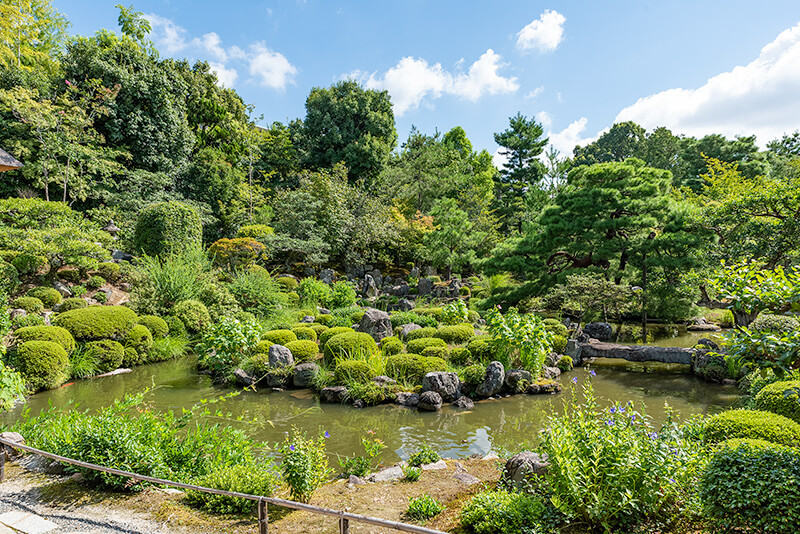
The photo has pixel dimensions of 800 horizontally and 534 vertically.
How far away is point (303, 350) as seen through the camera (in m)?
8.36

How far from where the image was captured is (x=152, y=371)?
27.8 ft

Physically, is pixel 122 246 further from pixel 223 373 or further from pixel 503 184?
pixel 503 184

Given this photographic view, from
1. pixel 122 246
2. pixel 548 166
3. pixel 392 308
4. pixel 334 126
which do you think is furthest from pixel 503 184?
pixel 122 246

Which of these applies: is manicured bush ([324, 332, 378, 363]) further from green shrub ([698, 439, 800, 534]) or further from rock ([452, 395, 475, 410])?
green shrub ([698, 439, 800, 534])

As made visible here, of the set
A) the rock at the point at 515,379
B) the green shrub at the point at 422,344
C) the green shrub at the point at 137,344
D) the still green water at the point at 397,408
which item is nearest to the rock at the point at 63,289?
the green shrub at the point at 137,344

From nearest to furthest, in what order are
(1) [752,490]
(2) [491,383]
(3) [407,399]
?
(1) [752,490] → (3) [407,399] → (2) [491,383]

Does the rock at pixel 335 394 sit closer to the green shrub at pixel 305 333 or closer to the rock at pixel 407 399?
the rock at pixel 407 399

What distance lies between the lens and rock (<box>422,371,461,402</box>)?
686 centimetres

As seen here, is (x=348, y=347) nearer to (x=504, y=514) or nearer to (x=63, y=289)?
(x=504, y=514)

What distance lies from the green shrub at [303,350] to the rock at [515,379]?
3841mm

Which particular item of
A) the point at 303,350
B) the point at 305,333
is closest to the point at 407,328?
the point at 305,333

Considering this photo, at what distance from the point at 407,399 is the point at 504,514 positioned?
13.5 feet

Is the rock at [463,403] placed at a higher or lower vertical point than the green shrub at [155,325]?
lower

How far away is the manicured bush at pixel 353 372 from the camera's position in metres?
7.16
